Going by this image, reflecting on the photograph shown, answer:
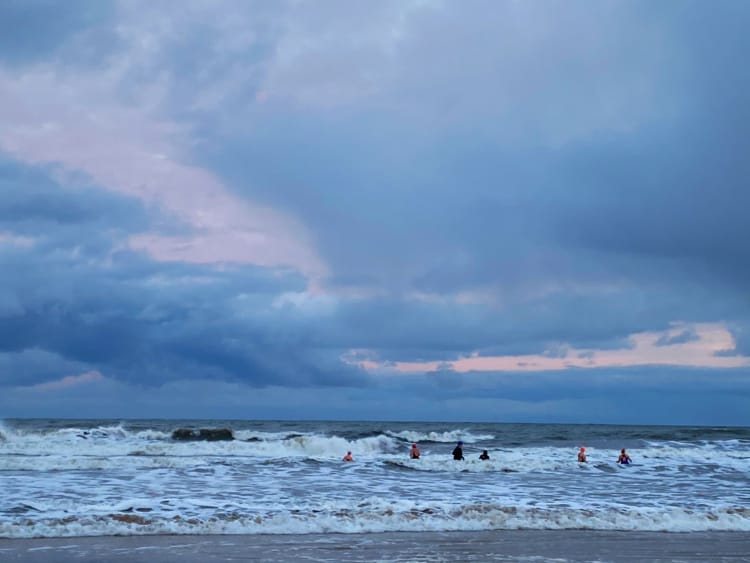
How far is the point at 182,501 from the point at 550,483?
12.9 meters

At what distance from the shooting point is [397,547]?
1309 cm

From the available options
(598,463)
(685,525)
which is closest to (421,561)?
(685,525)

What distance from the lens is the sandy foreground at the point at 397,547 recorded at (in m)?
12.1

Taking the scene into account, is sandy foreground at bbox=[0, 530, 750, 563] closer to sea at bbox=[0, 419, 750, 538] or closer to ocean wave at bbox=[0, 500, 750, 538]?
ocean wave at bbox=[0, 500, 750, 538]

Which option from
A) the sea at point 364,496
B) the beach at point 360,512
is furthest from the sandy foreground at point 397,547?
the sea at point 364,496

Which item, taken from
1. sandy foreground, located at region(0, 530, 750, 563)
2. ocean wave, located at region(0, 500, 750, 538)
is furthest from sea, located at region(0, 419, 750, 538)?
sandy foreground, located at region(0, 530, 750, 563)

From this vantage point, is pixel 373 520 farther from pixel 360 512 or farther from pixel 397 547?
pixel 397 547

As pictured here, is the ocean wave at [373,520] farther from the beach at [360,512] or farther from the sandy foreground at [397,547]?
the sandy foreground at [397,547]

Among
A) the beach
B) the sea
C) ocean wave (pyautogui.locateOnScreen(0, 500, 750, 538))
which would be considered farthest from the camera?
the sea

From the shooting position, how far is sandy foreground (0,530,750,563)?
1212cm

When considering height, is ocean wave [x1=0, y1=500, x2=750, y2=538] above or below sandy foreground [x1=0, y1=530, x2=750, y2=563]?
above

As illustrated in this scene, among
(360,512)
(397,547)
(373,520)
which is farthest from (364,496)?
(397,547)

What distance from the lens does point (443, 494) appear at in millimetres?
20844

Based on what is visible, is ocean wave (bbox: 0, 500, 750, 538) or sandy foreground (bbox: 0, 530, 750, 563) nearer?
sandy foreground (bbox: 0, 530, 750, 563)
